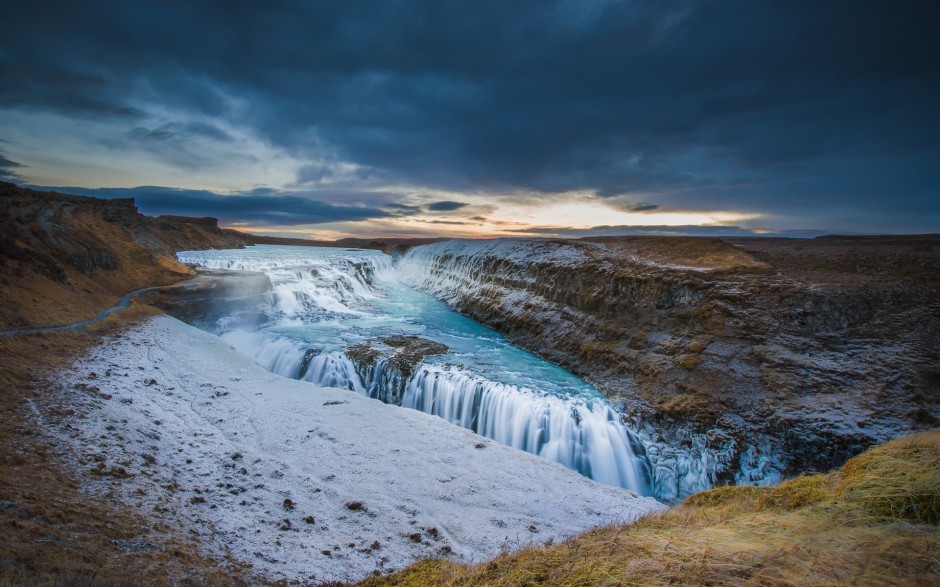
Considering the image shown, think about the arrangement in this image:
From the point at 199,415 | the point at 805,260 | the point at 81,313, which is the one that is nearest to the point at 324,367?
the point at 199,415

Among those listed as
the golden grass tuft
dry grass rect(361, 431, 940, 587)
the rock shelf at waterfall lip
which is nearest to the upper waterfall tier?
the rock shelf at waterfall lip

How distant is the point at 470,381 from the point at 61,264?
17431 millimetres

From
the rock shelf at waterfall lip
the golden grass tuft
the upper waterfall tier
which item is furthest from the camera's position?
the upper waterfall tier

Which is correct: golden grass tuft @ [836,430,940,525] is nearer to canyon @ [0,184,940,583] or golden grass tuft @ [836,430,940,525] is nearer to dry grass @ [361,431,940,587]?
dry grass @ [361,431,940,587]

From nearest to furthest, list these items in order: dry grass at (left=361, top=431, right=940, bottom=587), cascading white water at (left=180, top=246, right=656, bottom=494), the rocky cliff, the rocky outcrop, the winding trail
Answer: dry grass at (left=361, top=431, right=940, bottom=587), the rocky cliff, the winding trail, cascading white water at (left=180, top=246, right=656, bottom=494), the rocky outcrop

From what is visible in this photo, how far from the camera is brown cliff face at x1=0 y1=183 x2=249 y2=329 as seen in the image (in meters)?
12.0

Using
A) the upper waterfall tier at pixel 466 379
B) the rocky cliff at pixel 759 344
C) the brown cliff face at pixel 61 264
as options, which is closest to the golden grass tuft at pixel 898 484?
the rocky cliff at pixel 759 344

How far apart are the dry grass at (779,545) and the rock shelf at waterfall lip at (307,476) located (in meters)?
1.78

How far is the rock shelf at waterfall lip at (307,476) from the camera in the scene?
516 centimetres

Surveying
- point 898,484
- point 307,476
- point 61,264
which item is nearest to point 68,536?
point 307,476

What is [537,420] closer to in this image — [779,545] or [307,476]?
[307,476]

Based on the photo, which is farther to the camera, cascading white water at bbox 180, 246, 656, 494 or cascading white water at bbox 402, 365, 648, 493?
cascading white water at bbox 180, 246, 656, 494

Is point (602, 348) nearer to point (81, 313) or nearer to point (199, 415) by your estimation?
point (199, 415)

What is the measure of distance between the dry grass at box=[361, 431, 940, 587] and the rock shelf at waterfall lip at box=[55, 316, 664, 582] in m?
1.78
